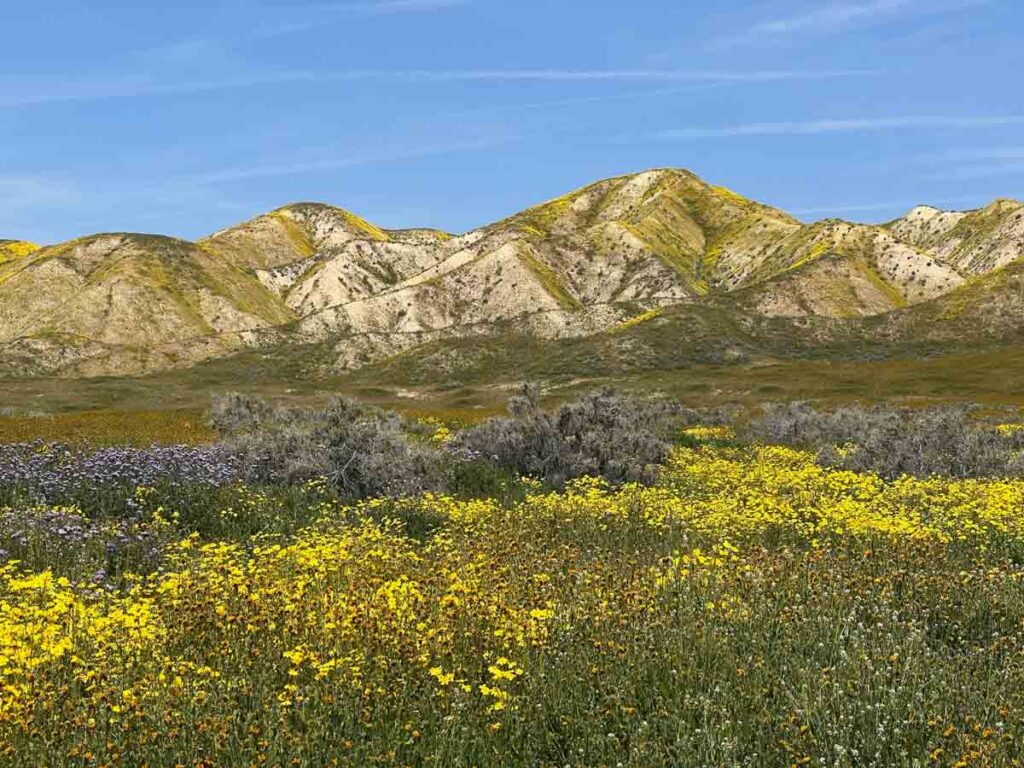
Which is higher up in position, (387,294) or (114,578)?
(387,294)

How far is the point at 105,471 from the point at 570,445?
10591mm

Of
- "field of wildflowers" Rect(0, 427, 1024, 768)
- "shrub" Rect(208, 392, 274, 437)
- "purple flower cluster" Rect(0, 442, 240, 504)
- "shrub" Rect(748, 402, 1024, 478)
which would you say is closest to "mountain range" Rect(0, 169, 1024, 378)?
"shrub" Rect(208, 392, 274, 437)

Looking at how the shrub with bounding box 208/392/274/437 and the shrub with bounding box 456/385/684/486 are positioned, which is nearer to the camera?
the shrub with bounding box 456/385/684/486

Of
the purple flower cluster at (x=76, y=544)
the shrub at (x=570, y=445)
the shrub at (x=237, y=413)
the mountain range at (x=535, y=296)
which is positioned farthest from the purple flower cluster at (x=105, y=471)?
the mountain range at (x=535, y=296)

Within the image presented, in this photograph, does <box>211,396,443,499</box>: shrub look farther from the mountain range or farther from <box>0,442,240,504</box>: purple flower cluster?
the mountain range

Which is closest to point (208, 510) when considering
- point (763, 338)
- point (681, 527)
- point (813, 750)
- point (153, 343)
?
point (681, 527)

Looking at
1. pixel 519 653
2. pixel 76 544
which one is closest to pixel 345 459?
pixel 76 544

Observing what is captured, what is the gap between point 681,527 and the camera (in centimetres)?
1230

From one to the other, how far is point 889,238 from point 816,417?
441 ft

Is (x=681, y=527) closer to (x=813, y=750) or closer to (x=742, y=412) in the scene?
(x=813, y=750)

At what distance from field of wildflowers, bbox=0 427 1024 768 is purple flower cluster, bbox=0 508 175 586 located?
0.05 m

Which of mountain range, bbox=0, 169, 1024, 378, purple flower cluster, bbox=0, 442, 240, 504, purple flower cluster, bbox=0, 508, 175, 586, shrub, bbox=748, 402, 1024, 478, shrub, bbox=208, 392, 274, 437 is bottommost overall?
shrub, bbox=748, 402, 1024, 478

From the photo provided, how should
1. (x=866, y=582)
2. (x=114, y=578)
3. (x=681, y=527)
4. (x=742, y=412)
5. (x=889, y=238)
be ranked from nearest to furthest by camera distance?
(x=866, y=582)
(x=114, y=578)
(x=681, y=527)
(x=742, y=412)
(x=889, y=238)

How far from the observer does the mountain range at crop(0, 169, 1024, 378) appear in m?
114
